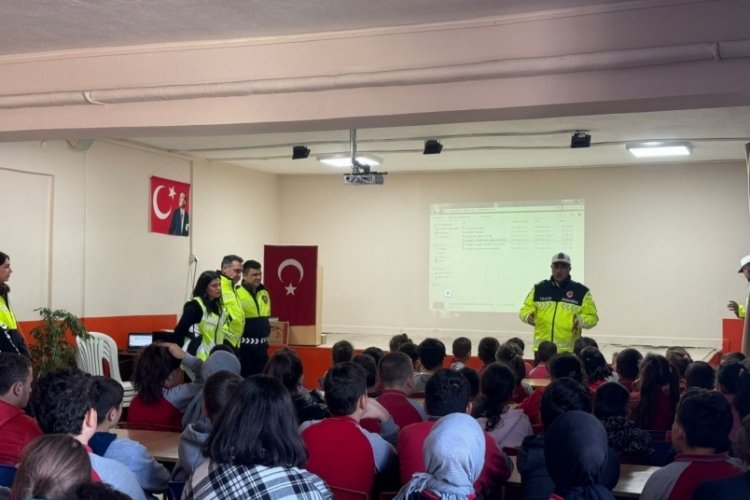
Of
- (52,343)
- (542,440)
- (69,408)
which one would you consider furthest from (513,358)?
(52,343)

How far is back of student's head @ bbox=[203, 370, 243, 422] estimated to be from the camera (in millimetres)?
3045

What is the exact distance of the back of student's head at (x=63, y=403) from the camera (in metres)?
2.60

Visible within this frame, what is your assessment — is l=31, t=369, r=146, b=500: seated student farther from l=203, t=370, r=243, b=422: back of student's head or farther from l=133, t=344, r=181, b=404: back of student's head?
l=133, t=344, r=181, b=404: back of student's head

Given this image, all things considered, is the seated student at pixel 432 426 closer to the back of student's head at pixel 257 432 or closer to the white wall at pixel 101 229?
the back of student's head at pixel 257 432

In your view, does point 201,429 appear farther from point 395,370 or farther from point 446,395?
point 395,370

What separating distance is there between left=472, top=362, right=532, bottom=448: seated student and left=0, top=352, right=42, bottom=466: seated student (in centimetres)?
181

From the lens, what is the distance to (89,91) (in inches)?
209

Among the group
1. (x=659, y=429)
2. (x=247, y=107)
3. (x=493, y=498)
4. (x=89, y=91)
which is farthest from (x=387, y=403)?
(x=89, y=91)

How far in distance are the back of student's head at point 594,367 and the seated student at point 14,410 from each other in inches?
116

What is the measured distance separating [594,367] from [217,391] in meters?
2.50

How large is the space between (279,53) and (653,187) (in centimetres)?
739

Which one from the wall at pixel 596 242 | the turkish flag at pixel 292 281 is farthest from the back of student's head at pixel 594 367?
the wall at pixel 596 242

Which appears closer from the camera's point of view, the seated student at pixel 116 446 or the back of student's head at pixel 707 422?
the back of student's head at pixel 707 422

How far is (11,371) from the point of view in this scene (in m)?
3.20
